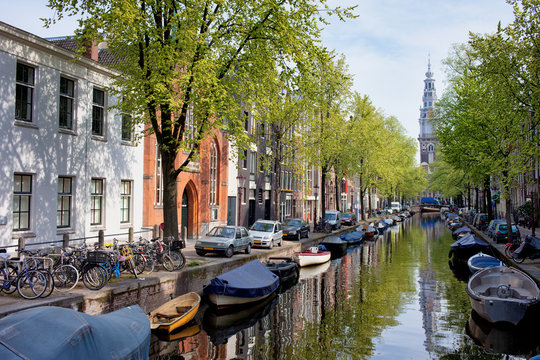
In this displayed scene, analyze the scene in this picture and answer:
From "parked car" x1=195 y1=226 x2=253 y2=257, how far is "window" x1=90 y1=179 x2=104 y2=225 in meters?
4.67

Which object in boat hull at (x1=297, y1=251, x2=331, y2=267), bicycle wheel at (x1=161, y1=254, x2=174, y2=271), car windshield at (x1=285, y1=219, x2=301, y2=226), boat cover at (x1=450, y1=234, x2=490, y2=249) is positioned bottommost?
boat hull at (x1=297, y1=251, x2=331, y2=267)

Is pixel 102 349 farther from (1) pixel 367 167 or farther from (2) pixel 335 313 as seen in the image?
(1) pixel 367 167

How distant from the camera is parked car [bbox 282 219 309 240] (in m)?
34.4

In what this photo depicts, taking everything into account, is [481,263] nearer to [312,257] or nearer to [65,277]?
[312,257]

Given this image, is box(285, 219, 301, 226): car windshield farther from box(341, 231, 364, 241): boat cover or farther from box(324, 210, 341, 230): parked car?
box(324, 210, 341, 230): parked car

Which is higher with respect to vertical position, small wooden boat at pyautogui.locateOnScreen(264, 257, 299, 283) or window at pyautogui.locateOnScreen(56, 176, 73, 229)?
window at pyautogui.locateOnScreen(56, 176, 73, 229)

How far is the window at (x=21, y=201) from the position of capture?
58.0 ft

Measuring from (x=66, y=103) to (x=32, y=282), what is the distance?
391 inches

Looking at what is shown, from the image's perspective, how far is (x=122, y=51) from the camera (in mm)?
18469

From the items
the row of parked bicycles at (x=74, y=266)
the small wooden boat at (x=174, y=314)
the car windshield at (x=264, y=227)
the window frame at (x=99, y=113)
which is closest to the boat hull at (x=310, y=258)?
the car windshield at (x=264, y=227)

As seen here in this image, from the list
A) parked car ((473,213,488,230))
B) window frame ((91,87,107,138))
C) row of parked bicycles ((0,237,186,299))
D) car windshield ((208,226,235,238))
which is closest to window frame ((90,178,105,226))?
window frame ((91,87,107,138))

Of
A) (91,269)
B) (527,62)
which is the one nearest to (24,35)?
(91,269)

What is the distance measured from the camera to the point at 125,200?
24.4 metres

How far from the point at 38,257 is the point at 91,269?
4.81 feet
